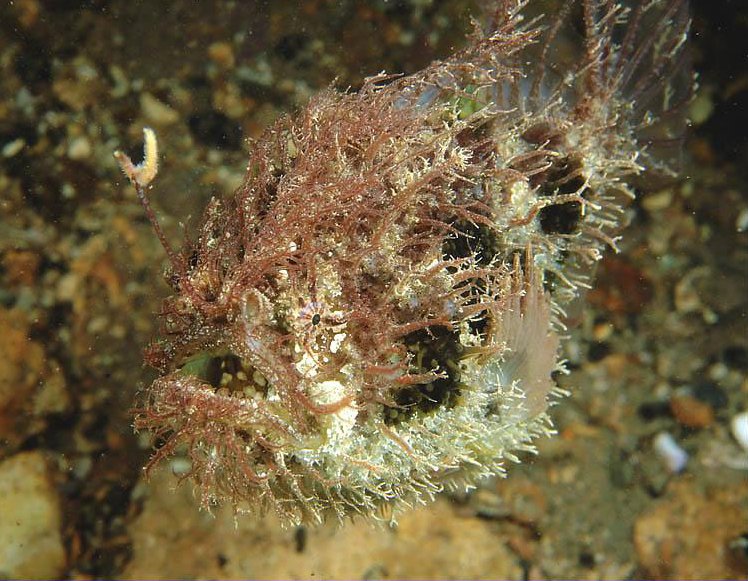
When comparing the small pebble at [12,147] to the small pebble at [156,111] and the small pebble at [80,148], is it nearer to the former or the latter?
the small pebble at [80,148]

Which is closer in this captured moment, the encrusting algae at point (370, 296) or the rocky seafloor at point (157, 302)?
the encrusting algae at point (370, 296)

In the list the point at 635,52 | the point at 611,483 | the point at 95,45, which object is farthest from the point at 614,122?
the point at 95,45

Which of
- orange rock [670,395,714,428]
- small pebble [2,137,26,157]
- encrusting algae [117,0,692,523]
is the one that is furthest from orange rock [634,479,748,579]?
small pebble [2,137,26,157]

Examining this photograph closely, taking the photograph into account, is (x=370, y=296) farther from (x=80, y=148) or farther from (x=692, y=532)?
(x=692, y=532)

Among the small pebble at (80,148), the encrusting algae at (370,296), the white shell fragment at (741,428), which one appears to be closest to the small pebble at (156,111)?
the small pebble at (80,148)

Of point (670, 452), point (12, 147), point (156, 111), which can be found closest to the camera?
point (12, 147)

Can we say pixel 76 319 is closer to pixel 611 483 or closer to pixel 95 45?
pixel 95 45

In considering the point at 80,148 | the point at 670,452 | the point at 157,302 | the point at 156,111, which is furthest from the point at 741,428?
the point at 80,148
